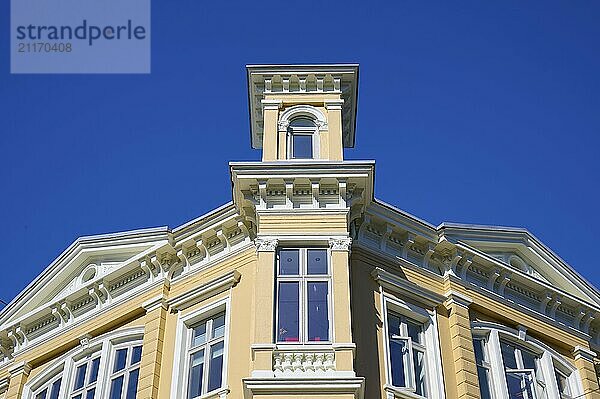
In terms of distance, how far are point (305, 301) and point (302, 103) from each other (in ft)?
19.3

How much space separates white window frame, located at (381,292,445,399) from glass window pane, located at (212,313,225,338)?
347 cm

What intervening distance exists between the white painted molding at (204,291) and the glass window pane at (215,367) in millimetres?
1281

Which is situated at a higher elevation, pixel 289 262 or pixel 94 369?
pixel 289 262

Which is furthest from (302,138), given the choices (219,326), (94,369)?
(94,369)

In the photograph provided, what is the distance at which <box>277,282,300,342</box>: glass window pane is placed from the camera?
17.2 meters

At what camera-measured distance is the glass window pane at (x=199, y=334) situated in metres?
19.1

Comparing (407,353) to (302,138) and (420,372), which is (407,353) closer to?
(420,372)

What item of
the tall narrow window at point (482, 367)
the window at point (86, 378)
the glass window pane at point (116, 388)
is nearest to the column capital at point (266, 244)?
the glass window pane at point (116, 388)

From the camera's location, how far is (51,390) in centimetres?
2120

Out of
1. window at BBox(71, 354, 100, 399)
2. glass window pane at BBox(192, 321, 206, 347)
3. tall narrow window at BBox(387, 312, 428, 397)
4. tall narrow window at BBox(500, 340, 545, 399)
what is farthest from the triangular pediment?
tall narrow window at BBox(500, 340, 545, 399)

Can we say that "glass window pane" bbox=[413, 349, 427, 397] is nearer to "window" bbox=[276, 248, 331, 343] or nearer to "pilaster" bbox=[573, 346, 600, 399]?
"window" bbox=[276, 248, 331, 343]

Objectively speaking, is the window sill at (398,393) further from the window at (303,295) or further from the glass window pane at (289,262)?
the glass window pane at (289,262)

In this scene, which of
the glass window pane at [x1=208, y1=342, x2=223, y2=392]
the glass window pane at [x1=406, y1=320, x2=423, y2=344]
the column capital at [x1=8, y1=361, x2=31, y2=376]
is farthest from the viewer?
the column capital at [x1=8, y1=361, x2=31, y2=376]

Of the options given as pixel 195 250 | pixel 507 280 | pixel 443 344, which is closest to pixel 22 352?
pixel 195 250
